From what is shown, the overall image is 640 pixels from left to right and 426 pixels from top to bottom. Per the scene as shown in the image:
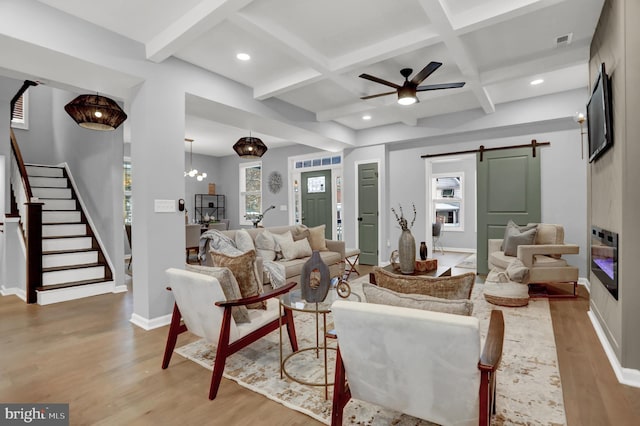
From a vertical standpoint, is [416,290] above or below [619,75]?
below

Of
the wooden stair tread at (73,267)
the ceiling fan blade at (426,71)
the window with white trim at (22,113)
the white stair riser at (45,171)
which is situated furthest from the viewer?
the window with white trim at (22,113)

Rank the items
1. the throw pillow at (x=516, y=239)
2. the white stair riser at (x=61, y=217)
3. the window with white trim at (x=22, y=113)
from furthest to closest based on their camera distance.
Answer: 1. the window with white trim at (x=22, y=113)
2. the white stair riser at (x=61, y=217)
3. the throw pillow at (x=516, y=239)

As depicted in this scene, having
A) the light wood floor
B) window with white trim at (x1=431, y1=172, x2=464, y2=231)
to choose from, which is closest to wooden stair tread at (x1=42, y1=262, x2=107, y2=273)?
the light wood floor

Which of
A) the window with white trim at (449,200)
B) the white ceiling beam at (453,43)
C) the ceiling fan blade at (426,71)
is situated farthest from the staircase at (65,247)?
the window with white trim at (449,200)

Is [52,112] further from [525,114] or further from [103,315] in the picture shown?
[525,114]

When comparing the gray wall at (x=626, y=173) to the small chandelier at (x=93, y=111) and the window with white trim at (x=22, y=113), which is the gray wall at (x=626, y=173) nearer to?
the small chandelier at (x=93, y=111)

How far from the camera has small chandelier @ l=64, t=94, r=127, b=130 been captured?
10.8 ft

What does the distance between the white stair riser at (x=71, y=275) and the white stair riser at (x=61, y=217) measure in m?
1.08

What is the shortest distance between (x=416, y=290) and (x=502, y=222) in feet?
15.1

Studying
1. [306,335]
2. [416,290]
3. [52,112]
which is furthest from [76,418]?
[52,112]

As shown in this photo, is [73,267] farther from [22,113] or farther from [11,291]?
[22,113]

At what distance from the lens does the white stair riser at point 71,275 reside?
4268 mm

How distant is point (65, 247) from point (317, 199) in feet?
15.8

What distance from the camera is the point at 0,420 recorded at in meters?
1.82
